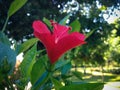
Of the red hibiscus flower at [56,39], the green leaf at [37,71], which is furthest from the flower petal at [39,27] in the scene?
the green leaf at [37,71]

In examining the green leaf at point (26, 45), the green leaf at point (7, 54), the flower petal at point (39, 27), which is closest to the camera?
the flower petal at point (39, 27)

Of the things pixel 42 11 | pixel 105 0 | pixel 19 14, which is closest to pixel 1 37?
pixel 19 14

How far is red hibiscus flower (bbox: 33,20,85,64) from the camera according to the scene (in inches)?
30.1

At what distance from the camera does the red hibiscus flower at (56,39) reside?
2.51 ft

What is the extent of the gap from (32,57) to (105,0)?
13924 millimetres

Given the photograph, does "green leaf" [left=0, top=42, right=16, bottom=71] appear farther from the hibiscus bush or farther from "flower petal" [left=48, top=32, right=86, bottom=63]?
"flower petal" [left=48, top=32, right=86, bottom=63]

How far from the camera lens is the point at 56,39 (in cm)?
78

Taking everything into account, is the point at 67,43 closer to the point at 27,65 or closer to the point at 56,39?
the point at 56,39

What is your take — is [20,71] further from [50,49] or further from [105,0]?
[105,0]

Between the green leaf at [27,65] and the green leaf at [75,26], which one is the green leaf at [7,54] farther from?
the green leaf at [75,26]

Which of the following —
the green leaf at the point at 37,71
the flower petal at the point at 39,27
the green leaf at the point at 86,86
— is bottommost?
the green leaf at the point at 86,86

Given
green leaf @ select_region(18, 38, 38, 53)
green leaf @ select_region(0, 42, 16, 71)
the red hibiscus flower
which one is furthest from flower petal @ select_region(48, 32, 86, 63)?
green leaf @ select_region(18, 38, 38, 53)

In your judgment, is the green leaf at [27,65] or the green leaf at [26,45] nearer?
the green leaf at [27,65]

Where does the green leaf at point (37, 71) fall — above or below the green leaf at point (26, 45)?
below
